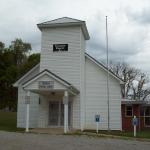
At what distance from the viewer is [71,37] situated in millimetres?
30469

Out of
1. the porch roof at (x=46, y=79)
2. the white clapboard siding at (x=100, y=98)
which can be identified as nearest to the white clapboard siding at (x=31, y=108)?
the white clapboard siding at (x=100, y=98)

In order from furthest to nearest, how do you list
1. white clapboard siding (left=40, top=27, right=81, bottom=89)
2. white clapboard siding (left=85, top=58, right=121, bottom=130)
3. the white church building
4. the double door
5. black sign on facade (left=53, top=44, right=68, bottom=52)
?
white clapboard siding (left=85, top=58, right=121, bottom=130), black sign on facade (left=53, top=44, right=68, bottom=52), the double door, white clapboard siding (left=40, top=27, right=81, bottom=89), the white church building

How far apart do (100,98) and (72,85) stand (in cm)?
384

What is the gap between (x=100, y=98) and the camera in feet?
105

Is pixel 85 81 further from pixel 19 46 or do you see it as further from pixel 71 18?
pixel 19 46

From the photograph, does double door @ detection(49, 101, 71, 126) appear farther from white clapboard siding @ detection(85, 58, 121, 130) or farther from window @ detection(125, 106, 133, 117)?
window @ detection(125, 106, 133, 117)

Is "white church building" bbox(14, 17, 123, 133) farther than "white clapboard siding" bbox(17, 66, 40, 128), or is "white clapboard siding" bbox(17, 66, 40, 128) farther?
"white clapboard siding" bbox(17, 66, 40, 128)

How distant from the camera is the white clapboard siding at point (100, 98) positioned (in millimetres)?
31875

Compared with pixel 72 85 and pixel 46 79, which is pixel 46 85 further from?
pixel 72 85

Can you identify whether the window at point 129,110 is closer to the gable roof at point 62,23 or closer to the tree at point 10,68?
the gable roof at point 62,23

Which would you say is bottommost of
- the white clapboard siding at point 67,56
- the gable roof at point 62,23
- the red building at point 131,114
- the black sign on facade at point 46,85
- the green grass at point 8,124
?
the green grass at point 8,124

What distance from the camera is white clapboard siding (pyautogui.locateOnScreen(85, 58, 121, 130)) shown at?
31.9 metres

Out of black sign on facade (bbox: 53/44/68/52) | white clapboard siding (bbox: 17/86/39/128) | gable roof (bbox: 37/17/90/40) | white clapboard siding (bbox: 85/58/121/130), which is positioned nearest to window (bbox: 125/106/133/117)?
white clapboard siding (bbox: 85/58/121/130)

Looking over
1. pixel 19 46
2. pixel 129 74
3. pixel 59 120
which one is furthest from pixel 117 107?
pixel 129 74
